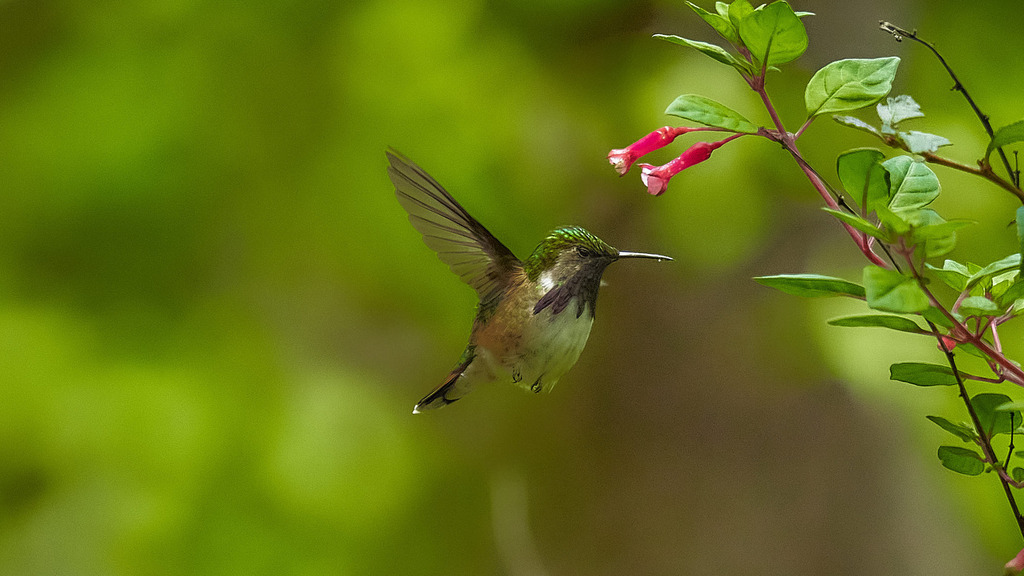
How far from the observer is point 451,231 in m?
0.64

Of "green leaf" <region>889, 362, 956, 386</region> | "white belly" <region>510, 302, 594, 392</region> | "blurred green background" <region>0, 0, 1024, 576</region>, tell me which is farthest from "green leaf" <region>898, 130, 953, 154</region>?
"blurred green background" <region>0, 0, 1024, 576</region>

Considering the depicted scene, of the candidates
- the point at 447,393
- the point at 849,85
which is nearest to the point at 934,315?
the point at 849,85

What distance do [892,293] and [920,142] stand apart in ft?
0.22

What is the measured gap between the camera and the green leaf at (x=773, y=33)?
372mm

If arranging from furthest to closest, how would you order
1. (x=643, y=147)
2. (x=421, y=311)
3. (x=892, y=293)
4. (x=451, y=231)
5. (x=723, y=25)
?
(x=421, y=311) < (x=451, y=231) < (x=643, y=147) < (x=723, y=25) < (x=892, y=293)

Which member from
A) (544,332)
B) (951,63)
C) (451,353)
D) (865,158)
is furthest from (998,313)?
(951,63)

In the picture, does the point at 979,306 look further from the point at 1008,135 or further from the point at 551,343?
the point at 551,343

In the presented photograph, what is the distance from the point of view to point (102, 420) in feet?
3.65

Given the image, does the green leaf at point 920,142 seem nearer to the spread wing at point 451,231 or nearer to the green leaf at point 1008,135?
the green leaf at point 1008,135

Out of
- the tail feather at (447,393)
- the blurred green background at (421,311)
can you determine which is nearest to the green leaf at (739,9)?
the tail feather at (447,393)

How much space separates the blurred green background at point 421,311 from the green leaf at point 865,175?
0.87m

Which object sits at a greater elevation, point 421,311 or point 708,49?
point 708,49

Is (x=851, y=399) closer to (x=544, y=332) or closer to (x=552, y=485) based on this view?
(x=552, y=485)

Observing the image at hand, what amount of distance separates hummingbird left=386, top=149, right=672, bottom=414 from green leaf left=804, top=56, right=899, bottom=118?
0.16m
